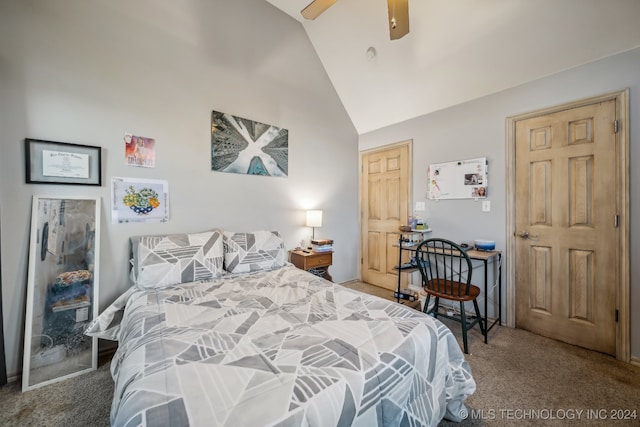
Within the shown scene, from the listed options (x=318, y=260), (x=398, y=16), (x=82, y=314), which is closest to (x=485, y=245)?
(x=318, y=260)

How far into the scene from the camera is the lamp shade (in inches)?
119

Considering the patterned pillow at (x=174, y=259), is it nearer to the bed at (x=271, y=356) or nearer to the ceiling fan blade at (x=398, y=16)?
→ the bed at (x=271, y=356)

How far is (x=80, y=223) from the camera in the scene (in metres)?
1.86

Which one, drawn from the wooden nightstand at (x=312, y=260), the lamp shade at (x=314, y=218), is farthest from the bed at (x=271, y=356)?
the lamp shade at (x=314, y=218)

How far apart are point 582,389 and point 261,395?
218 centimetres

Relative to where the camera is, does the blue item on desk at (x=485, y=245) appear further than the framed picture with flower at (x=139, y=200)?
Yes

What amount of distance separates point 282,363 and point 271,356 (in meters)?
0.07

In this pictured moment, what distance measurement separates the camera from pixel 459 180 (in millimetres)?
2816

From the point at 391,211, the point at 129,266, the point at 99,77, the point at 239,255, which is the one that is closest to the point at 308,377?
the point at 239,255

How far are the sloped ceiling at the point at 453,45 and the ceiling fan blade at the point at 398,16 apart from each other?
89 cm

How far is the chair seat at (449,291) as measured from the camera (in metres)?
2.05

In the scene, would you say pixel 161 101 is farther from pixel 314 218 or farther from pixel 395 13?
pixel 395 13

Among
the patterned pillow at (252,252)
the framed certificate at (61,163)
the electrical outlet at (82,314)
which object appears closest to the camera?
the framed certificate at (61,163)

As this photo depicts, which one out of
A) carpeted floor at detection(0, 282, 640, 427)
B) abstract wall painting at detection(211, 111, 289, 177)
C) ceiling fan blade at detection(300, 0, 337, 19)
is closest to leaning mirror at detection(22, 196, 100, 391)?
carpeted floor at detection(0, 282, 640, 427)
